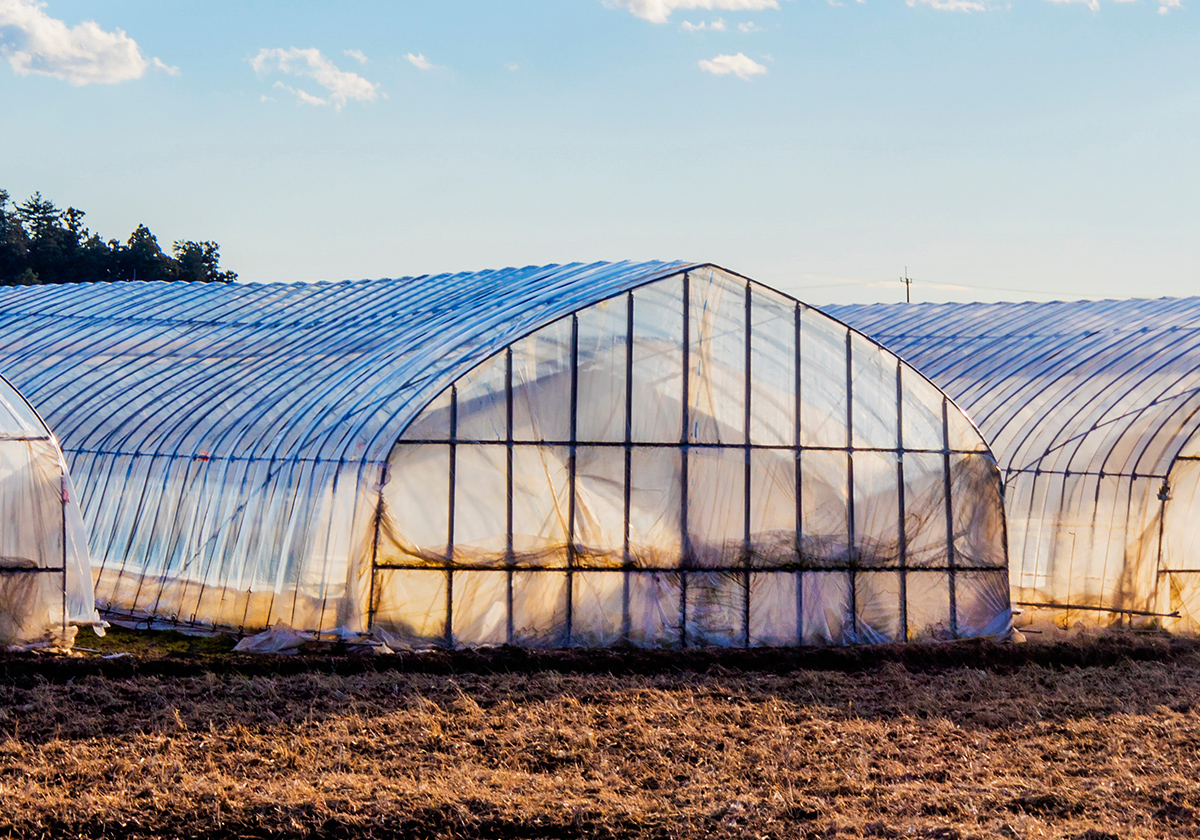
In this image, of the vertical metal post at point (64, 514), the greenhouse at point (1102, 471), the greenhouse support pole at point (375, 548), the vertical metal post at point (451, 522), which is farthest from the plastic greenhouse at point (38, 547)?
the greenhouse at point (1102, 471)

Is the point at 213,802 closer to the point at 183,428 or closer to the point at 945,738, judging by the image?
the point at 945,738

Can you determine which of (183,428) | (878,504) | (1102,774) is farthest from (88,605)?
(1102,774)

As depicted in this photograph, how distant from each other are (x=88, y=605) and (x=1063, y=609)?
13486 millimetres

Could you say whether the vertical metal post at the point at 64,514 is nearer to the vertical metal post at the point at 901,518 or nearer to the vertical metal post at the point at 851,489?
the vertical metal post at the point at 851,489

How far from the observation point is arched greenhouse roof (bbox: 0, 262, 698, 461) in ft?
58.6

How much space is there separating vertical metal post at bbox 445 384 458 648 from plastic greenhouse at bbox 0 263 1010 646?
0.03m

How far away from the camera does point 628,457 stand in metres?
17.5

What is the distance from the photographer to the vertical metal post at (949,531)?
18.2m

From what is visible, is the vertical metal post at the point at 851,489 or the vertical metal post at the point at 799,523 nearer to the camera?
the vertical metal post at the point at 799,523

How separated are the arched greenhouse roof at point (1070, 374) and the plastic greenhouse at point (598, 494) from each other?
268 cm

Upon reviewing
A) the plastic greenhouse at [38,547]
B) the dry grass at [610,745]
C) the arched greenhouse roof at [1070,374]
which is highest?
the arched greenhouse roof at [1070,374]

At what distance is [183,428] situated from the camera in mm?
20062

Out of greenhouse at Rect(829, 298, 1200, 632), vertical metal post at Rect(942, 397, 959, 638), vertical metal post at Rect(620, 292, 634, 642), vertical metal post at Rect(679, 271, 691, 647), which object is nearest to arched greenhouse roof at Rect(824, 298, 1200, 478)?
greenhouse at Rect(829, 298, 1200, 632)

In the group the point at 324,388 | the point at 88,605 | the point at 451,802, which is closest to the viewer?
the point at 451,802
